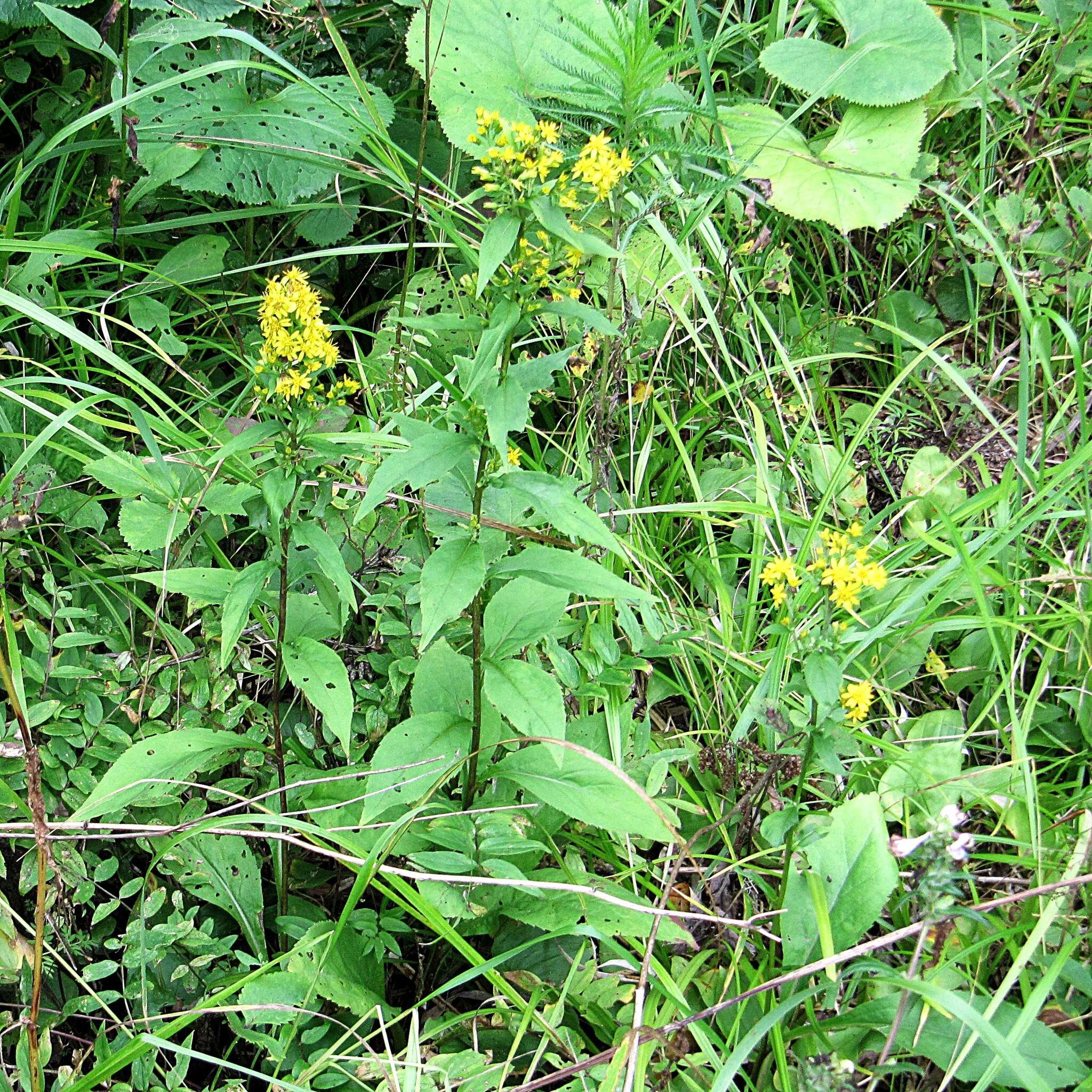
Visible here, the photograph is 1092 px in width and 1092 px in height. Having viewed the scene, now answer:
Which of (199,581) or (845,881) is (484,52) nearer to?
(199,581)

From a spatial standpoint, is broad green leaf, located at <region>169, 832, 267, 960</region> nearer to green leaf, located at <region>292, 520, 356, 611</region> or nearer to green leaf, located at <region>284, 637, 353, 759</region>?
green leaf, located at <region>284, 637, 353, 759</region>

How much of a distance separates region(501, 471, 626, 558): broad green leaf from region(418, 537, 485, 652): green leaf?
0.10m

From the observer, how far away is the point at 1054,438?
2.49 meters

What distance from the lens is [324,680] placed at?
60.7 inches

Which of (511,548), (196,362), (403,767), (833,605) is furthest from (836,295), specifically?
(403,767)

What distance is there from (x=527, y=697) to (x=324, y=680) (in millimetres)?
324

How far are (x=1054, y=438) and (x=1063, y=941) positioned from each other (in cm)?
131

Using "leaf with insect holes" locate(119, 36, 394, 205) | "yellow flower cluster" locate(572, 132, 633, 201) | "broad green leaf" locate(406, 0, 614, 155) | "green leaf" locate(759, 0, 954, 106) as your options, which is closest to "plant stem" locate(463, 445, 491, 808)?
"yellow flower cluster" locate(572, 132, 633, 201)

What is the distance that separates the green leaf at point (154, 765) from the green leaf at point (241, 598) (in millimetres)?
207

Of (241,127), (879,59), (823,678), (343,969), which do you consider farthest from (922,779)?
(241,127)

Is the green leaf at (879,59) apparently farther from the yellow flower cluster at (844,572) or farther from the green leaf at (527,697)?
the green leaf at (527,697)

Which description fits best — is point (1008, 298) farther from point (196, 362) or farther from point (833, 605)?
point (196, 362)

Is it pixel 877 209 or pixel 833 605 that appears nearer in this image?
pixel 833 605

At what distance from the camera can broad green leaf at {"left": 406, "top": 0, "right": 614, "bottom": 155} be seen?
258 centimetres
